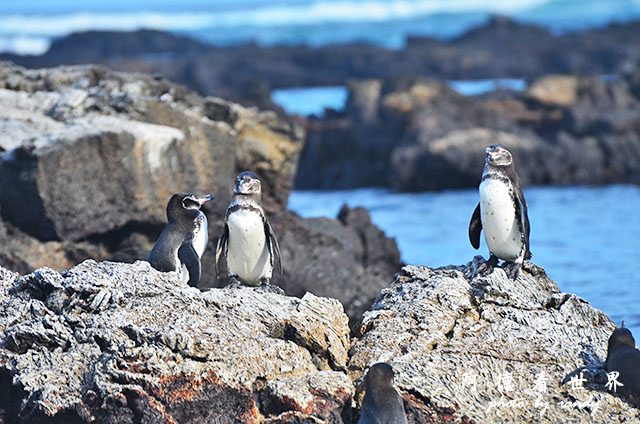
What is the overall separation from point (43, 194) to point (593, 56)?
50.6m

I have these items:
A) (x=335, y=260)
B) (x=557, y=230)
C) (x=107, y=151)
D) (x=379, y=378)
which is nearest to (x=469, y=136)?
(x=557, y=230)

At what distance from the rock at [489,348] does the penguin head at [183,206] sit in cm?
159

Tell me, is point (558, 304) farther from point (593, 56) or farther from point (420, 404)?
point (593, 56)

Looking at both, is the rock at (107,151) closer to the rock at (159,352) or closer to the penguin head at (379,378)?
the rock at (159,352)

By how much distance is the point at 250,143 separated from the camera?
34.9ft

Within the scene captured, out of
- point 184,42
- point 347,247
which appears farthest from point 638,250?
point 184,42

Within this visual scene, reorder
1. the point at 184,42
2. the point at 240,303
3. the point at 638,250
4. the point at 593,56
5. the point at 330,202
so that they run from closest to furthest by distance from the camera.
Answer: the point at 240,303 → the point at 638,250 → the point at 330,202 → the point at 593,56 → the point at 184,42

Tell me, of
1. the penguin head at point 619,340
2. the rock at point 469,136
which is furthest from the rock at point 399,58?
the penguin head at point 619,340

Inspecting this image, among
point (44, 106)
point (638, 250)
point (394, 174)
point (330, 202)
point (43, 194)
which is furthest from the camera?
point (394, 174)

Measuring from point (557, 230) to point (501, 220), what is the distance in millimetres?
14006

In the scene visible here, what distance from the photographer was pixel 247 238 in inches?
239

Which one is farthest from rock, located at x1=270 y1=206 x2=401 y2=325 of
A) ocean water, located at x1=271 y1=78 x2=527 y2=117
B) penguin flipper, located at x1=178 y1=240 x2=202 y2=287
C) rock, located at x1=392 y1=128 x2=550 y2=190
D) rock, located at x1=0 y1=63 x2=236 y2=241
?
ocean water, located at x1=271 y1=78 x2=527 y2=117

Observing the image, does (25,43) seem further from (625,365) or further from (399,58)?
(625,365)

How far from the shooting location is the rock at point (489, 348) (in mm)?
4480
